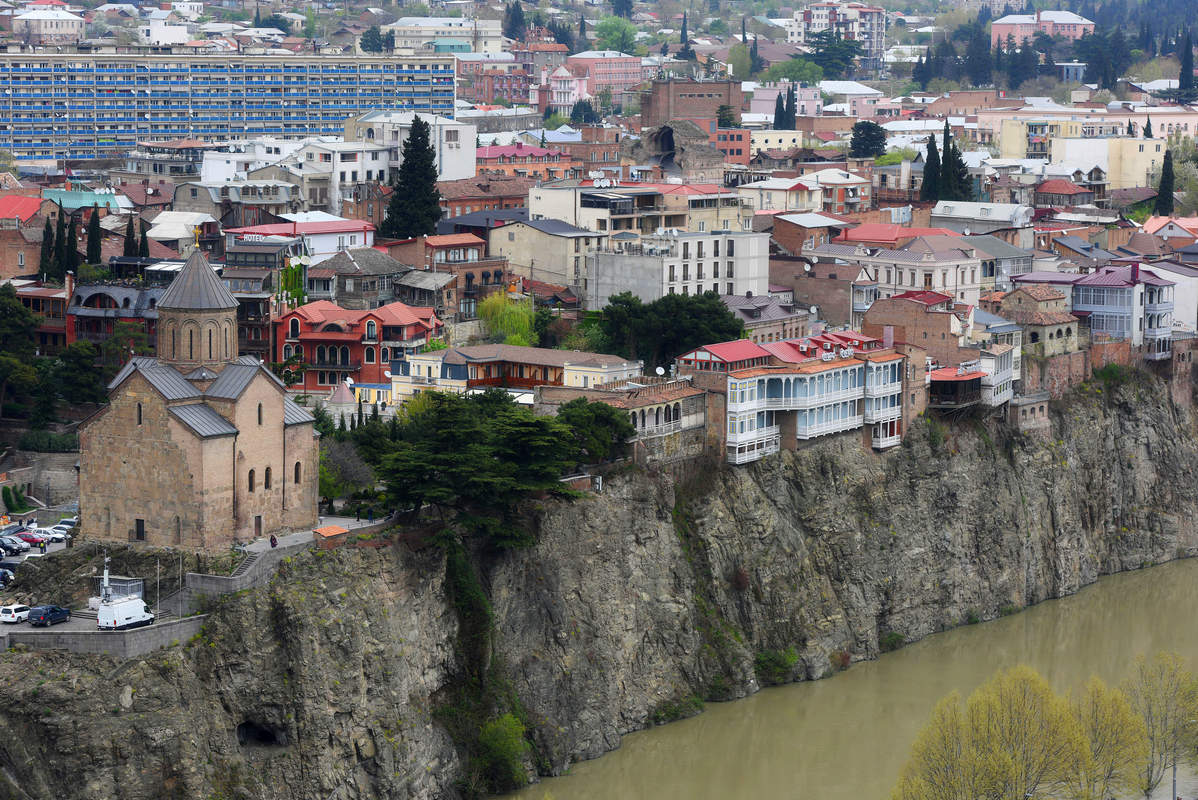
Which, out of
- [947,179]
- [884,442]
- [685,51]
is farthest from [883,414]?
[685,51]

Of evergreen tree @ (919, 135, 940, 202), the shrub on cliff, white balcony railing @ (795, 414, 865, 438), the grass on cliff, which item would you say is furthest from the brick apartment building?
the shrub on cliff

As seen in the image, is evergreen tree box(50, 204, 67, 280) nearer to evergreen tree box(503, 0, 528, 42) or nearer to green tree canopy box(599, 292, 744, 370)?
green tree canopy box(599, 292, 744, 370)

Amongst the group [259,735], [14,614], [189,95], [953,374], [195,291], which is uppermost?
[189,95]

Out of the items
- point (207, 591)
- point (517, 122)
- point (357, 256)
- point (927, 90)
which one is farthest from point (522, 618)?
Answer: point (927, 90)

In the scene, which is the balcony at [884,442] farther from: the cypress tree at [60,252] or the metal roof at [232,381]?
the cypress tree at [60,252]

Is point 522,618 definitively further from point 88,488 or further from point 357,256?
point 357,256

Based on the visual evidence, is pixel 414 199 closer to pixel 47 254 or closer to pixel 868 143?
pixel 47 254
